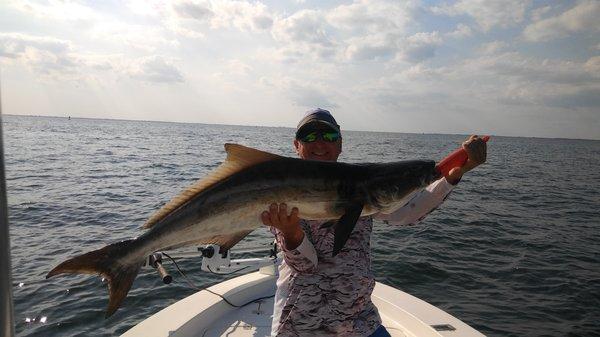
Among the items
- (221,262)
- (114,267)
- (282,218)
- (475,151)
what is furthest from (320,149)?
(221,262)

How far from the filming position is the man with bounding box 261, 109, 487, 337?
146 inches

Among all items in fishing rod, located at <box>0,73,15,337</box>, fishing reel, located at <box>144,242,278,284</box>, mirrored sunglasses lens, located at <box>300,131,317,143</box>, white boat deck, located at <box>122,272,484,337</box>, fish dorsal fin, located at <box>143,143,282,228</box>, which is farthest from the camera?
fishing reel, located at <box>144,242,278,284</box>

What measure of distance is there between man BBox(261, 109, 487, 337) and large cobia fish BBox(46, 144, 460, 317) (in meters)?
0.32

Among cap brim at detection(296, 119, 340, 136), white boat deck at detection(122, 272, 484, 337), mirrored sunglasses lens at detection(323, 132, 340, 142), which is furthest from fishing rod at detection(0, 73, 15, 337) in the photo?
white boat deck at detection(122, 272, 484, 337)

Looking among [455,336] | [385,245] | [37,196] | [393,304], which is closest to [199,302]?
[393,304]

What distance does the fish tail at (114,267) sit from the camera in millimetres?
3113

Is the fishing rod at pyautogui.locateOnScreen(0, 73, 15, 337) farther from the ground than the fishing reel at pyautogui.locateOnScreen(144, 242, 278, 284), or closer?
farther from the ground

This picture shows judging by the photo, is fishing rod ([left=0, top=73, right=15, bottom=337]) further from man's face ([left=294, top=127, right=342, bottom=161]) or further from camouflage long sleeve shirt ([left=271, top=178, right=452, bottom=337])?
man's face ([left=294, top=127, right=342, bottom=161])

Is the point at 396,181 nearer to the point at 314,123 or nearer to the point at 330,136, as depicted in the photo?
the point at 330,136

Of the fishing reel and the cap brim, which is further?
the fishing reel

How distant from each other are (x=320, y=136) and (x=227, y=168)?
119cm

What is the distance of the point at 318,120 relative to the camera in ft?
13.3

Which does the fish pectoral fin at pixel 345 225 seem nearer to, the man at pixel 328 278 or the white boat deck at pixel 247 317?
the man at pixel 328 278

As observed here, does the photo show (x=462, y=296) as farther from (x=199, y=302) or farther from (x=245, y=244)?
(x=199, y=302)
